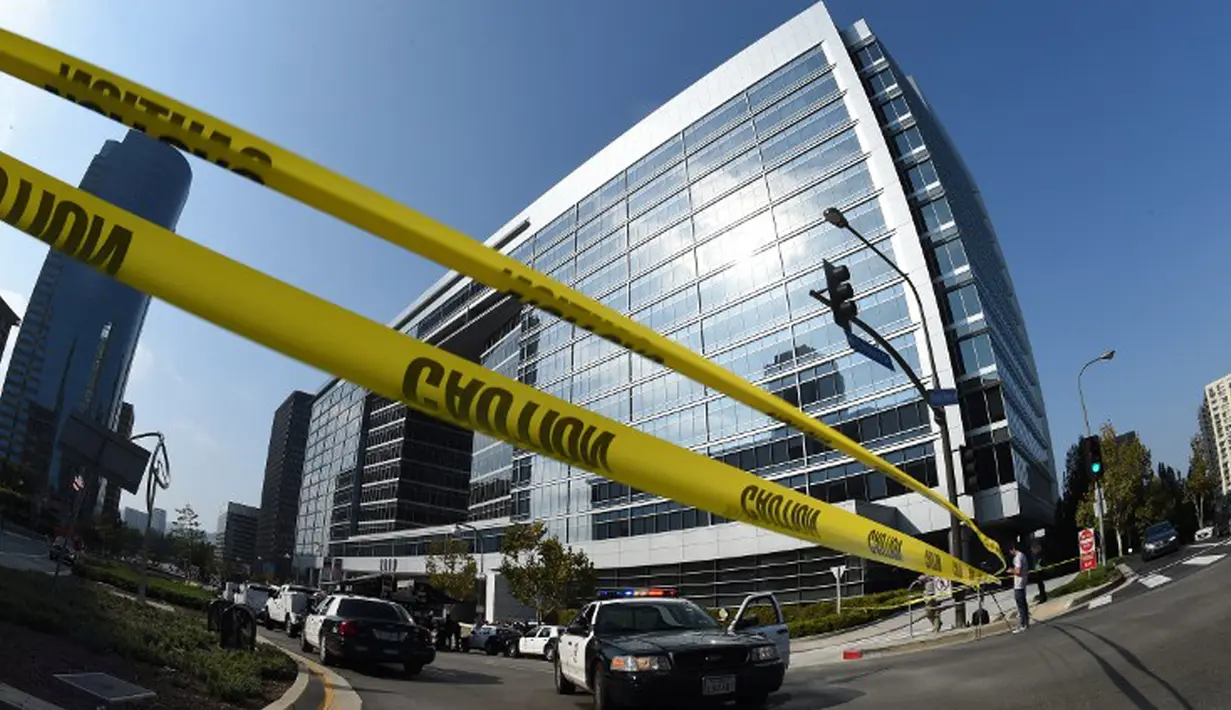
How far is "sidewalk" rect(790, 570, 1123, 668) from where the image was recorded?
44.3 feet

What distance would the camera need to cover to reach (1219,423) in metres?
123

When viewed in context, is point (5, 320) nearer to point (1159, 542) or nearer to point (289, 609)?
point (289, 609)

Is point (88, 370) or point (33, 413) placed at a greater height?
point (88, 370)

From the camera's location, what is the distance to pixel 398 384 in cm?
217

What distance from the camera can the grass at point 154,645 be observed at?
6.71 metres

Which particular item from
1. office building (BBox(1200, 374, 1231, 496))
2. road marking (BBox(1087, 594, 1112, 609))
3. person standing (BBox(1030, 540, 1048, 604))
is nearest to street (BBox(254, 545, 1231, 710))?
road marking (BBox(1087, 594, 1112, 609))

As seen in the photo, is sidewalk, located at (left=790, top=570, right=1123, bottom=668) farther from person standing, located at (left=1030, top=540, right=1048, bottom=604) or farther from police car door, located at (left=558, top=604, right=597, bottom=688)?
police car door, located at (left=558, top=604, right=597, bottom=688)

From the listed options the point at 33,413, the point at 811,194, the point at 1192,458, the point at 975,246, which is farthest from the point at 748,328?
the point at 33,413

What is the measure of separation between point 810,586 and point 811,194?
27.8m

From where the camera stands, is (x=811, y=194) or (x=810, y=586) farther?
(x=811, y=194)

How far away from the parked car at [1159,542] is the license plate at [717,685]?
29.1 metres

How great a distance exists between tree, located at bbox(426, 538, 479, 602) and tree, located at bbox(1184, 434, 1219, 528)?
6612 cm

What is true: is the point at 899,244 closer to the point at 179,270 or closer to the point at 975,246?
the point at 975,246

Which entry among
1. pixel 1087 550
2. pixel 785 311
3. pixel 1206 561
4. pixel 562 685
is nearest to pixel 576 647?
pixel 562 685
